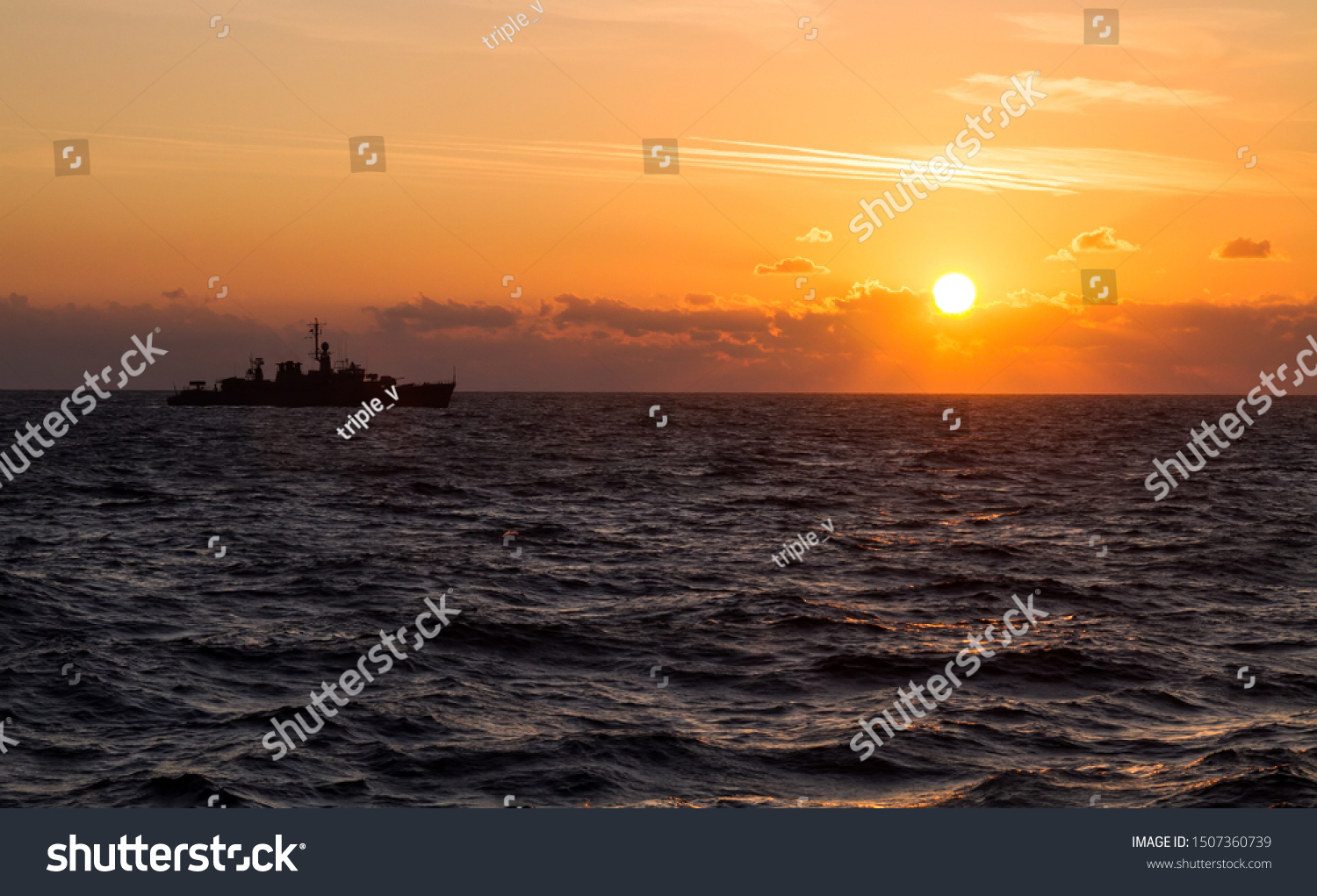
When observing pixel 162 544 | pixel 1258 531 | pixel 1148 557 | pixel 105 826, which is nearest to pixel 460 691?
pixel 105 826

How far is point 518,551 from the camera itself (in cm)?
2872

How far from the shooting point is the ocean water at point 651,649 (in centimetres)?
1220

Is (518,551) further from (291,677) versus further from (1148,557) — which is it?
(1148,557)

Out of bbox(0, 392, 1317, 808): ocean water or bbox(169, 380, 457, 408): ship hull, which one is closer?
bbox(0, 392, 1317, 808): ocean water

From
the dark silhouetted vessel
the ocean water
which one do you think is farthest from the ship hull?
the ocean water

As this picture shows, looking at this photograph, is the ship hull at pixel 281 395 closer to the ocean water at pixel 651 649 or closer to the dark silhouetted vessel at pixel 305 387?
the dark silhouetted vessel at pixel 305 387

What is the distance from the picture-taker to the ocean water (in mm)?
12195

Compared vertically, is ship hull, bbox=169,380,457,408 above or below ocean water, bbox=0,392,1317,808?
above

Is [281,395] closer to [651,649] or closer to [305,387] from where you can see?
[305,387]

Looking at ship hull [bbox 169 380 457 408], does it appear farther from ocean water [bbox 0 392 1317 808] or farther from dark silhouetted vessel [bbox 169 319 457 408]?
ocean water [bbox 0 392 1317 808]

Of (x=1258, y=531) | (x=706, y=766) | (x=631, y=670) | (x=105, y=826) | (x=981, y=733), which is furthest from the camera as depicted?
(x=1258, y=531)

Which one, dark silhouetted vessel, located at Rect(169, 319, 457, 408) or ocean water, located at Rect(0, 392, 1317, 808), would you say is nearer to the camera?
ocean water, located at Rect(0, 392, 1317, 808)

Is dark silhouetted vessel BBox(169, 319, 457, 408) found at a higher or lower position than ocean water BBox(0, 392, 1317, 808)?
higher

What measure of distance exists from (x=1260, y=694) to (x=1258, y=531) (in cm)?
1988
